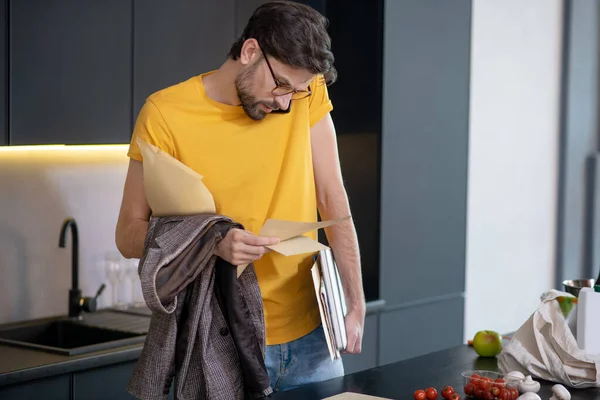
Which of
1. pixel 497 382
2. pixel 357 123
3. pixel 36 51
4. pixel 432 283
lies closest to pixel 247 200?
pixel 497 382

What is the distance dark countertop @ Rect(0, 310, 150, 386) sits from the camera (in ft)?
8.24

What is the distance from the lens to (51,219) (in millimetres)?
3332

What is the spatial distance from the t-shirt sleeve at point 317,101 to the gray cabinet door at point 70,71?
1.12 m

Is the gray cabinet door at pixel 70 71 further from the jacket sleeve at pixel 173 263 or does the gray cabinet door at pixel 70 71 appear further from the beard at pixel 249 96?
the jacket sleeve at pixel 173 263

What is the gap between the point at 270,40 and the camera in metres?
2.06

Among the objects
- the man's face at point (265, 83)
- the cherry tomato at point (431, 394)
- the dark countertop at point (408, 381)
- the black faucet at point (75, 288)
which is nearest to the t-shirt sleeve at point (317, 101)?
the man's face at point (265, 83)

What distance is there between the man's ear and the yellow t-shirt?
0.13 m

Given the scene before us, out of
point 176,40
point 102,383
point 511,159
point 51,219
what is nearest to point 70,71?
point 176,40

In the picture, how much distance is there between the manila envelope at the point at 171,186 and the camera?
1912mm

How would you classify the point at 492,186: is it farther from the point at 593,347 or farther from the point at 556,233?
the point at 593,347

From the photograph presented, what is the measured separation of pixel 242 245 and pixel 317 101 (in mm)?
537

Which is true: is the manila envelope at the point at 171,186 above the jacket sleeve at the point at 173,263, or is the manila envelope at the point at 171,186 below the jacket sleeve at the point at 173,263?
above

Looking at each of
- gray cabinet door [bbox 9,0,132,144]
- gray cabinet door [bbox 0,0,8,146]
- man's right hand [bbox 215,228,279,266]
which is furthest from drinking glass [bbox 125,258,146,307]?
man's right hand [bbox 215,228,279,266]

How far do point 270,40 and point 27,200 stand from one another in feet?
5.16
